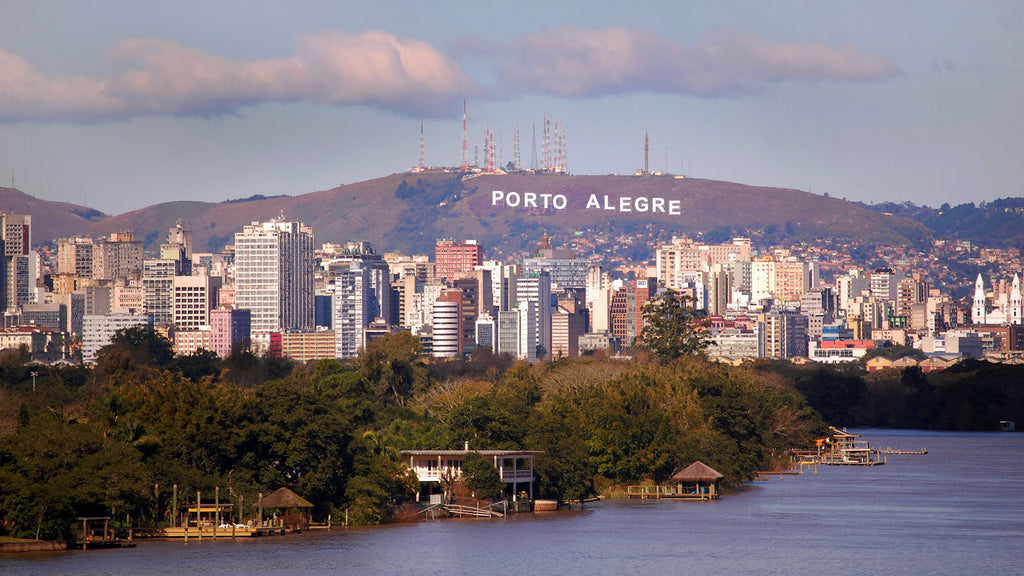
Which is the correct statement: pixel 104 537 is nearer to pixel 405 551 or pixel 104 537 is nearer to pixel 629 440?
pixel 405 551

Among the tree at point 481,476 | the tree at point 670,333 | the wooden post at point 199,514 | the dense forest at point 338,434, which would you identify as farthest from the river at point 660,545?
the tree at point 670,333

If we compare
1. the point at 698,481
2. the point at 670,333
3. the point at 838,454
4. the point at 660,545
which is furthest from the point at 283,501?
the point at 670,333

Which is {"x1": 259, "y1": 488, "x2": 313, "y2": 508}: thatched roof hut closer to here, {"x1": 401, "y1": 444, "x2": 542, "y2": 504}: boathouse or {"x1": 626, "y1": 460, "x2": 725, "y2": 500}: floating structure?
{"x1": 401, "y1": 444, "x2": 542, "y2": 504}: boathouse

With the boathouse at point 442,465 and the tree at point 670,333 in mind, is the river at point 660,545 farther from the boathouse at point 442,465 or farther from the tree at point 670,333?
the tree at point 670,333

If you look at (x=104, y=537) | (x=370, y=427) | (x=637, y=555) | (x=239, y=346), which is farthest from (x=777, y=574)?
(x=239, y=346)

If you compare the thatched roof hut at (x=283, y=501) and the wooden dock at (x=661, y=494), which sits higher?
the thatched roof hut at (x=283, y=501)

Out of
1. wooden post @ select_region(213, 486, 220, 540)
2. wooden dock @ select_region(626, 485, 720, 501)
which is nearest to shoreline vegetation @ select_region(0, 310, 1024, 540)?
wooden post @ select_region(213, 486, 220, 540)

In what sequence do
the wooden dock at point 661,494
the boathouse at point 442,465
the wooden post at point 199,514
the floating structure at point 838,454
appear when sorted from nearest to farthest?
the wooden post at point 199,514
the boathouse at point 442,465
the wooden dock at point 661,494
the floating structure at point 838,454
